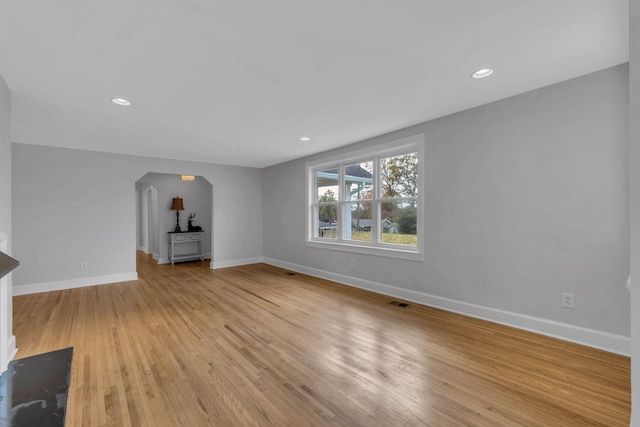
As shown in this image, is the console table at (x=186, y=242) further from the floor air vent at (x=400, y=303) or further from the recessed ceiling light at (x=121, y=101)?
the floor air vent at (x=400, y=303)

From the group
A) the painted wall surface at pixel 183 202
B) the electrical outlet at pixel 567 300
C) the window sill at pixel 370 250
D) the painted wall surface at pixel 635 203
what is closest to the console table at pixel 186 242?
the painted wall surface at pixel 183 202

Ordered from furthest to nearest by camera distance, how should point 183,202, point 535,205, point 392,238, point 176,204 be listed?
point 183,202 < point 176,204 < point 392,238 < point 535,205

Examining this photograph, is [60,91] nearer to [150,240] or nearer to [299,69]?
[299,69]

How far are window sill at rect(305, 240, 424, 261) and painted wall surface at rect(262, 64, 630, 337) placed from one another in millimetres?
114

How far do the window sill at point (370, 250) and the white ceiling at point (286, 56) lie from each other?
1761 millimetres

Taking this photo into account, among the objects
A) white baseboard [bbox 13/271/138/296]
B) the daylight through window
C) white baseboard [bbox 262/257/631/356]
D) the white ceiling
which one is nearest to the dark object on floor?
the white ceiling

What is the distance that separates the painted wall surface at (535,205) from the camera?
2.42 meters

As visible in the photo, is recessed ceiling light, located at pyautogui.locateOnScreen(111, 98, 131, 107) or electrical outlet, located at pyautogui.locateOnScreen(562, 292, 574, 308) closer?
electrical outlet, located at pyautogui.locateOnScreen(562, 292, 574, 308)

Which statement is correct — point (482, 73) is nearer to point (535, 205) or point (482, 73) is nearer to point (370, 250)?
point (535, 205)

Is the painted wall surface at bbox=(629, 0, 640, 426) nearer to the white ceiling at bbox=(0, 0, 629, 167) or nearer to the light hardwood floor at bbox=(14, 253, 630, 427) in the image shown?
the white ceiling at bbox=(0, 0, 629, 167)

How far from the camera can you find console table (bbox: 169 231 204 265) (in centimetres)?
713

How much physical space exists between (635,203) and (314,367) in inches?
85.0

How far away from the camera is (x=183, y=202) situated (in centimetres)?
768

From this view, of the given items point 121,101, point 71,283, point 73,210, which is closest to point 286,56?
point 121,101
